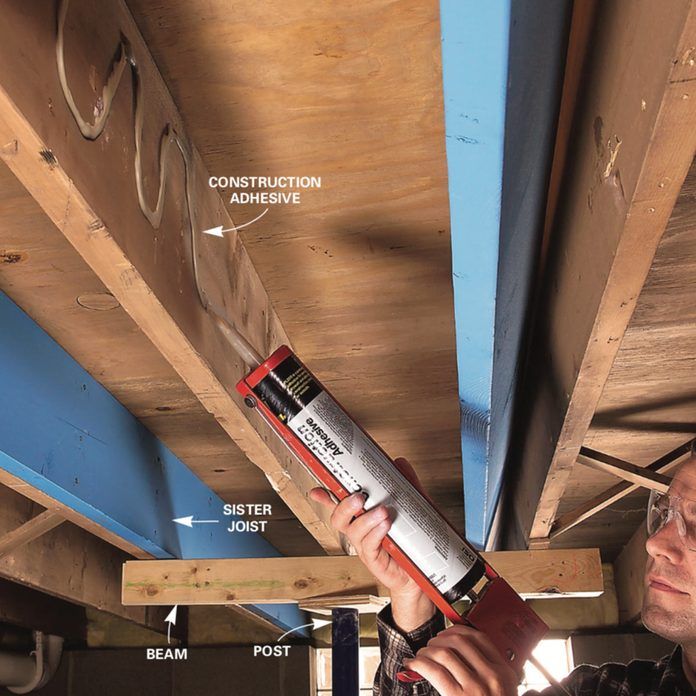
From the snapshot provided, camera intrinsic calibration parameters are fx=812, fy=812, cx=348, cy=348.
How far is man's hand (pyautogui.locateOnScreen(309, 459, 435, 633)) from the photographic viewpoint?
1183mm

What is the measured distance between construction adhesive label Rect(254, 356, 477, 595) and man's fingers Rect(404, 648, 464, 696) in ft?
0.55

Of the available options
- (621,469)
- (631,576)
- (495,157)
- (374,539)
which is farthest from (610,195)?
(631,576)

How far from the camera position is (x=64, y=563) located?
3398 mm

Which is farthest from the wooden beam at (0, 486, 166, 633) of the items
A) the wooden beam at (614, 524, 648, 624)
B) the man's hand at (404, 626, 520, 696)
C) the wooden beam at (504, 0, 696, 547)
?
the wooden beam at (614, 524, 648, 624)

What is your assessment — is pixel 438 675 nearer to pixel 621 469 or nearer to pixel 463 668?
pixel 463 668

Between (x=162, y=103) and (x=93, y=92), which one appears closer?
(x=93, y=92)

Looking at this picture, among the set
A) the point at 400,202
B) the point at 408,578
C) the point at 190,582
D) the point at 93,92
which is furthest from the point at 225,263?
the point at 190,582

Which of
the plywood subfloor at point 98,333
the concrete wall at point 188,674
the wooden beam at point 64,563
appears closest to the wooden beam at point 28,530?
the wooden beam at point 64,563

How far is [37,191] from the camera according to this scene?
87 cm

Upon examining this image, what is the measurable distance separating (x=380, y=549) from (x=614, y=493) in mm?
1342

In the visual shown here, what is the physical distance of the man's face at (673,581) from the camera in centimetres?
135

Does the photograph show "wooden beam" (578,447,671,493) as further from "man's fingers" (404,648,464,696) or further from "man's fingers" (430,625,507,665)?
"man's fingers" (404,648,464,696)

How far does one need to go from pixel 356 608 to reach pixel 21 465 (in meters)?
1.39

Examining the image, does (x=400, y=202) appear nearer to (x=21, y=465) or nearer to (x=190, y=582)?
(x=21, y=465)
